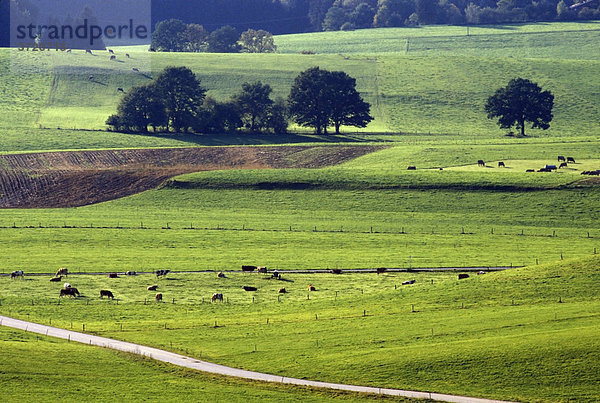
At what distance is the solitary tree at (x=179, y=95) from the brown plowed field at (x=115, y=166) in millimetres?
20163

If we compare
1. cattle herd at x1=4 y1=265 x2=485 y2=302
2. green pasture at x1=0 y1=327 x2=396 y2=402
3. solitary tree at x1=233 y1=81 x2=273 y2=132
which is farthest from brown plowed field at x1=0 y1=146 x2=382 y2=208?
green pasture at x1=0 y1=327 x2=396 y2=402

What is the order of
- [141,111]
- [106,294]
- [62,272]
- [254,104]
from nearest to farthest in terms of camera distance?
[106,294], [62,272], [141,111], [254,104]

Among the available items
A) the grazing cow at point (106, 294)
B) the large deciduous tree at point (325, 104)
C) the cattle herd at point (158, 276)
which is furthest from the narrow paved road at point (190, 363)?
the large deciduous tree at point (325, 104)

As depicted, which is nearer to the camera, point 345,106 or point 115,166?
point 115,166

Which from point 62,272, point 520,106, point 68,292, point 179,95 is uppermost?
point 179,95

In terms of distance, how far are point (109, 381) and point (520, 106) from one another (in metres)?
128

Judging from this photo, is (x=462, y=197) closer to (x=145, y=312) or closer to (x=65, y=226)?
(x=65, y=226)

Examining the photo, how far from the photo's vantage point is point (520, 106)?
16925 cm

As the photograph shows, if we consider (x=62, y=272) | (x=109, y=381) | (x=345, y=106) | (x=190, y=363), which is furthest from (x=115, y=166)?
(x=109, y=381)

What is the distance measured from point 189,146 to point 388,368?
10052cm

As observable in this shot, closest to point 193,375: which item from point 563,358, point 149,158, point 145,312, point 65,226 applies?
point 145,312

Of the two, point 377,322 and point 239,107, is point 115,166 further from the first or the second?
point 377,322

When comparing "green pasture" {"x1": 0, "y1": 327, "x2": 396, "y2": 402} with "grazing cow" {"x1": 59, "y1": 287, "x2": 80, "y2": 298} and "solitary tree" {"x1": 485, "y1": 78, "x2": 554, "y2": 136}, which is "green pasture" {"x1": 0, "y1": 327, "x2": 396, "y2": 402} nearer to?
"grazing cow" {"x1": 59, "y1": 287, "x2": 80, "y2": 298}

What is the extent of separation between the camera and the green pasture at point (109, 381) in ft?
169
